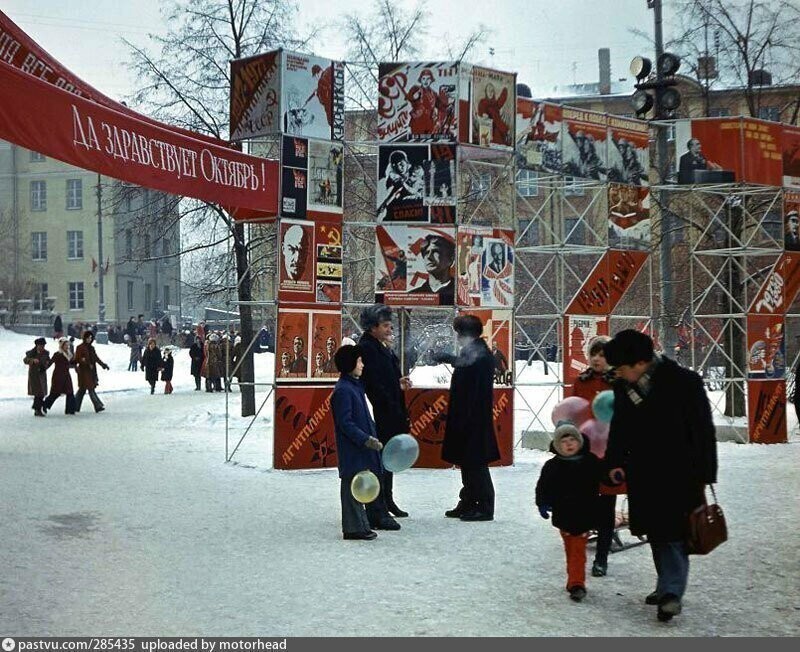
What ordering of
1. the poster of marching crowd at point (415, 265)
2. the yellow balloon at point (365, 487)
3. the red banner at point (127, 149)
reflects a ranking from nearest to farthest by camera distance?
the yellow balloon at point (365, 487) → the red banner at point (127, 149) → the poster of marching crowd at point (415, 265)

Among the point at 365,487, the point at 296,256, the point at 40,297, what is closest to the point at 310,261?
the point at 296,256

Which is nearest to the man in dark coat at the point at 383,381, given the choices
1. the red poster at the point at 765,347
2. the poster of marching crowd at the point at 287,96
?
the poster of marching crowd at the point at 287,96

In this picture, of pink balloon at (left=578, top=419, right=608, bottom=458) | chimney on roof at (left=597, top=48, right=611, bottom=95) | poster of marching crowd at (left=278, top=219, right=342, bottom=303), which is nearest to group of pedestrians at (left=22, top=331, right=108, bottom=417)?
poster of marching crowd at (left=278, top=219, right=342, bottom=303)

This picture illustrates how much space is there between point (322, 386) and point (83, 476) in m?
3.06

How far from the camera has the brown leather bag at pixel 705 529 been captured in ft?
19.3

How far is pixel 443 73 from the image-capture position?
14.2 m

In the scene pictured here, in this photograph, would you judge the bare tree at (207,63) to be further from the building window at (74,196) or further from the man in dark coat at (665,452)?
the building window at (74,196)

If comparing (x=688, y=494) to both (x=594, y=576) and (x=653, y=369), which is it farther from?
(x=594, y=576)

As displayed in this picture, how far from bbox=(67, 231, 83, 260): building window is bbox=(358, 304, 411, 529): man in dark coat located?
5992 centimetres

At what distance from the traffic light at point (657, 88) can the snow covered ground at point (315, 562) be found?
6.33 m

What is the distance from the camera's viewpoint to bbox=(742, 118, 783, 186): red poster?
57.8 feet

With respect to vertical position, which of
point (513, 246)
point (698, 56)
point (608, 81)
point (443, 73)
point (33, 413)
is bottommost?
point (33, 413)

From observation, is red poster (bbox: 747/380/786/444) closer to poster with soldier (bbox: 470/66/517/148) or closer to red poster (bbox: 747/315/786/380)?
red poster (bbox: 747/315/786/380)

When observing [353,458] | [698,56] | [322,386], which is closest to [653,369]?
[353,458]
